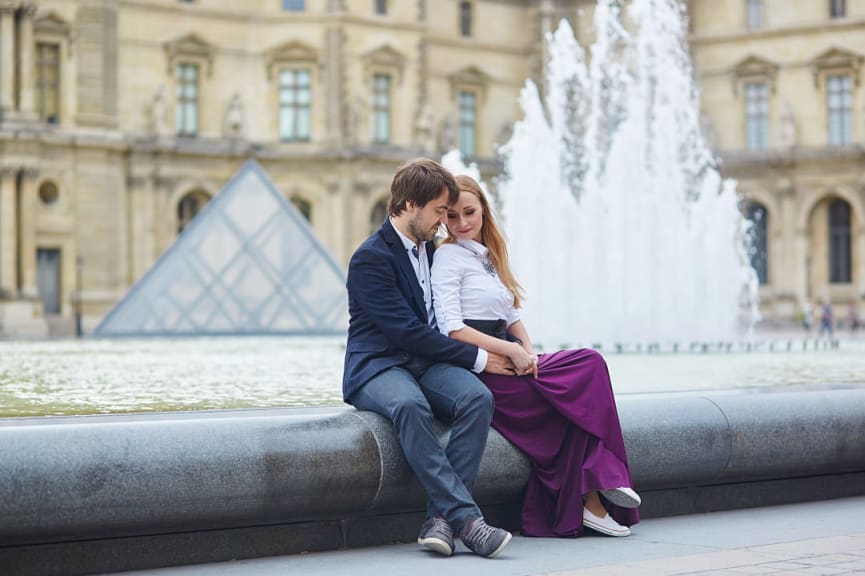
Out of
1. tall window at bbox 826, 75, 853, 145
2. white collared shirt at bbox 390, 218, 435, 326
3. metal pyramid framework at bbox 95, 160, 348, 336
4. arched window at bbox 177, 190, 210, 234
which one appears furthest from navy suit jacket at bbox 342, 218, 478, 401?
tall window at bbox 826, 75, 853, 145

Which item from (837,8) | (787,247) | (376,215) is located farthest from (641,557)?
(837,8)

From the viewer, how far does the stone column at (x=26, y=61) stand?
38594 millimetres

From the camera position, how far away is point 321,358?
62.5 feet

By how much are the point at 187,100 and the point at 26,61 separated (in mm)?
5966

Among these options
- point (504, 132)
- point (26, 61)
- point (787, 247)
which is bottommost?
point (787, 247)

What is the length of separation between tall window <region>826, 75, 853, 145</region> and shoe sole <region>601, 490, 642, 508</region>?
4213 centimetres

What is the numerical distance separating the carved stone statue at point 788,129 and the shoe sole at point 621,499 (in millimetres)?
41568

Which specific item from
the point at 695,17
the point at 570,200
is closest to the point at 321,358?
the point at 570,200

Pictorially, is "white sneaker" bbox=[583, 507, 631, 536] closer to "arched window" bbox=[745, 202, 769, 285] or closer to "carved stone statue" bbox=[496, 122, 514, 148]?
"arched window" bbox=[745, 202, 769, 285]

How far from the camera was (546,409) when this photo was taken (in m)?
7.07

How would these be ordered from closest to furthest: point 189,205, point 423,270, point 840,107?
point 423,270
point 189,205
point 840,107

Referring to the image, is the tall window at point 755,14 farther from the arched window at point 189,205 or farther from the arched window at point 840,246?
the arched window at point 189,205

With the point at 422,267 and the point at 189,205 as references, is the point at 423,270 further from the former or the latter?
the point at 189,205

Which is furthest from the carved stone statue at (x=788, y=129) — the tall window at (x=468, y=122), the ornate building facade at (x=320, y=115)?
the tall window at (x=468, y=122)
